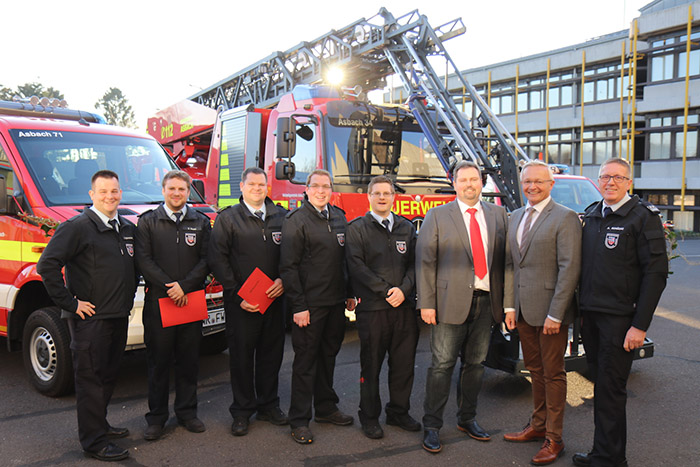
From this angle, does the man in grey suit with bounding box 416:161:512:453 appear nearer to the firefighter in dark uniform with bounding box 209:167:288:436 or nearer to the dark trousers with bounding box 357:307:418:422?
the dark trousers with bounding box 357:307:418:422

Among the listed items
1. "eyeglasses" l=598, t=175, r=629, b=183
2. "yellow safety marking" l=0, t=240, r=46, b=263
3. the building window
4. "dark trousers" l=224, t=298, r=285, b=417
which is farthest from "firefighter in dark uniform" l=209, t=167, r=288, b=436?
the building window

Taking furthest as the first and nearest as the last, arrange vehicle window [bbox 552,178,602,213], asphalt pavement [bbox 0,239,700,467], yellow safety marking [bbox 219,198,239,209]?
vehicle window [bbox 552,178,602,213] < yellow safety marking [bbox 219,198,239,209] < asphalt pavement [bbox 0,239,700,467]

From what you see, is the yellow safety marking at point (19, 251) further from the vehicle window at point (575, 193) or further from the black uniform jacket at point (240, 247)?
the vehicle window at point (575, 193)

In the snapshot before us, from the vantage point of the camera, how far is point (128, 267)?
13.0ft

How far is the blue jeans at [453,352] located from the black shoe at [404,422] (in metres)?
0.19

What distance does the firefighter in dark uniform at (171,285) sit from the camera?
13.4 ft

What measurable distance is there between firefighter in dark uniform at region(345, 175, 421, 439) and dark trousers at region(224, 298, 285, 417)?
0.68 m

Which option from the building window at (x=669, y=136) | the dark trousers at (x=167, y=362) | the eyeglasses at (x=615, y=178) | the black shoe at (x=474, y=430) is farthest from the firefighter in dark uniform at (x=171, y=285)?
the building window at (x=669, y=136)

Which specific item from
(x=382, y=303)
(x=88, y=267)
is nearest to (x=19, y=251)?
(x=88, y=267)

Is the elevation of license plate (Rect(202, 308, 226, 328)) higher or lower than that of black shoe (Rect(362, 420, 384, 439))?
higher

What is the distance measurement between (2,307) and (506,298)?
4251 millimetres

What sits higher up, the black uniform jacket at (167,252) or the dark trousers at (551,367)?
the black uniform jacket at (167,252)

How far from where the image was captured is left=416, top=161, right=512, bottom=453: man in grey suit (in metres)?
3.93

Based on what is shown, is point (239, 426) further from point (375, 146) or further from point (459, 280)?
point (375, 146)
